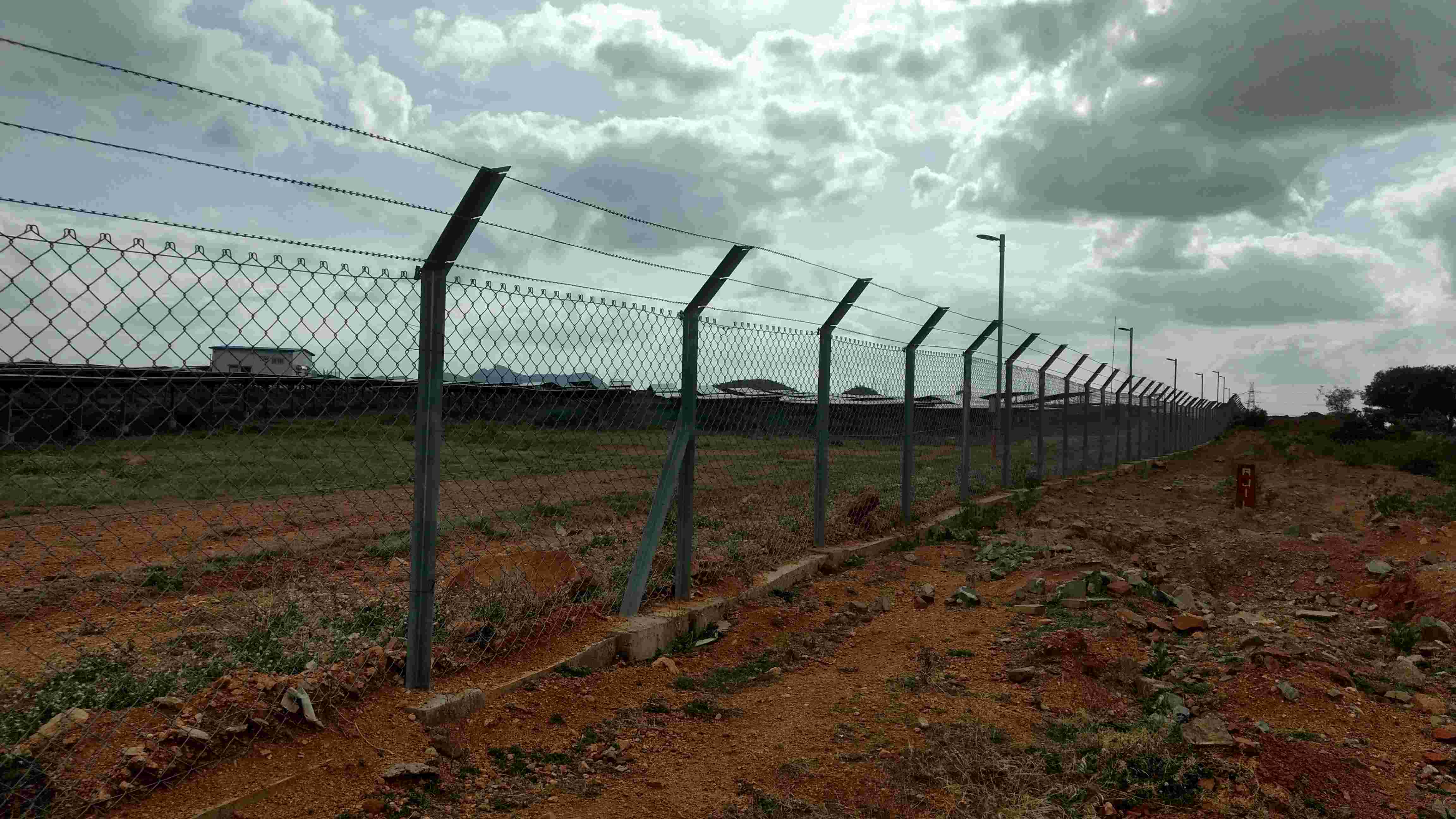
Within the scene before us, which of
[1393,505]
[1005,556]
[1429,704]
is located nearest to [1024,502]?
[1005,556]

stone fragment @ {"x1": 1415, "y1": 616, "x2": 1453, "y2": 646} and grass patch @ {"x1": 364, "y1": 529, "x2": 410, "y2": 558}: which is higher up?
grass patch @ {"x1": 364, "y1": 529, "x2": 410, "y2": 558}

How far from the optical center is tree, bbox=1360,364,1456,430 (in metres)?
71.0

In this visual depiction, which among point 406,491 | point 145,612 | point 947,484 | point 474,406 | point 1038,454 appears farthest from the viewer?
point 1038,454

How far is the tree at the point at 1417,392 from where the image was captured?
7100 cm

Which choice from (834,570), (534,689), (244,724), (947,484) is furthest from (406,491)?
(244,724)

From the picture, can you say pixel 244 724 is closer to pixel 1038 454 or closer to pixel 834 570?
pixel 834 570

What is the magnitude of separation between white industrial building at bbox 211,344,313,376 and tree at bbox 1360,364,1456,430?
264ft

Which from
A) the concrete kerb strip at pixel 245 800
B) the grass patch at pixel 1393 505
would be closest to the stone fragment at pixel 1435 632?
the concrete kerb strip at pixel 245 800

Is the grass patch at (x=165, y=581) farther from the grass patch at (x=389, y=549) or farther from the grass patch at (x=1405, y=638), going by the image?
the grass patch at (x=1405, y=638)

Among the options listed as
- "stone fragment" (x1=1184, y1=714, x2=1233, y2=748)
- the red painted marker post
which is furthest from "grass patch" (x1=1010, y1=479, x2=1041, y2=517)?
"stone fragment" (x1=1184, y1=714, x2=1233, y2=748)

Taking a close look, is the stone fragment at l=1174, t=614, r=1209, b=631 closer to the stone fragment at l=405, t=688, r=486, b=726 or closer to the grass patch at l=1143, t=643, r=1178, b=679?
the grass patch at l=1143, t=643, r=1178, b=679

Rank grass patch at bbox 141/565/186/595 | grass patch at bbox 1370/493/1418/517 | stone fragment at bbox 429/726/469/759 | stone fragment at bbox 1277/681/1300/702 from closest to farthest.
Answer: stone fragment at bbox 429/726/469/759
stone fragment at bbox 1277/681/1300/702
grass patch at bbox 141/565/186/595
grass patch at bbox 1370/493/1418/517

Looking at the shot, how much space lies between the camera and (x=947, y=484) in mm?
12469

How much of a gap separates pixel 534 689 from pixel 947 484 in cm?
879
